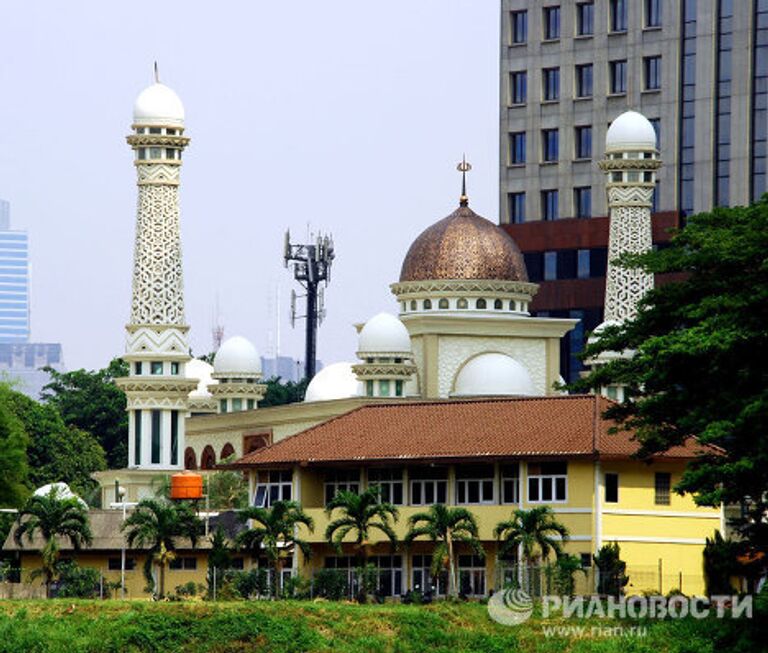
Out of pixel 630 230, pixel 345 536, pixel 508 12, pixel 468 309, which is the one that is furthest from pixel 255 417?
pixel 508 12

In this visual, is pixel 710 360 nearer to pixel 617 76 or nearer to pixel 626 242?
pixel 626 242

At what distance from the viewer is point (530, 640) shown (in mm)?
64062

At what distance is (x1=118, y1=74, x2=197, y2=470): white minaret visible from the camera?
338 feet

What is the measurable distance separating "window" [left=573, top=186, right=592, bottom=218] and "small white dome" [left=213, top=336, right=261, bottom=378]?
23620 mm

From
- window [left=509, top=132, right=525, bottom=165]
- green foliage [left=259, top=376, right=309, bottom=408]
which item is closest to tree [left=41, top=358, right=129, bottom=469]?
green foliage [left=259, top=376, right=309, bottom=408]

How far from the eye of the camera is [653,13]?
130 metres

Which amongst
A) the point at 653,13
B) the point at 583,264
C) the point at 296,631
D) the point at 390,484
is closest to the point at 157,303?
the point at 390,484

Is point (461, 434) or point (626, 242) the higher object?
point (626, 242)

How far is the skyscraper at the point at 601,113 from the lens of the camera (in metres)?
127

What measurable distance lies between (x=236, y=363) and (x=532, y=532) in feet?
132

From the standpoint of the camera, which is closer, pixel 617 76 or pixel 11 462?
pixel 11 462

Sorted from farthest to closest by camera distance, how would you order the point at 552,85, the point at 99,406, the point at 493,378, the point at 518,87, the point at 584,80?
the point at 99,406, the point at 518,87, the point at 552,85, the point at 584,80, the point at 493,378

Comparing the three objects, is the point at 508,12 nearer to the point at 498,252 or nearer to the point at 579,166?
the point at 579,166

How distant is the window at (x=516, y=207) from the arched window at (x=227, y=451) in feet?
96.4
